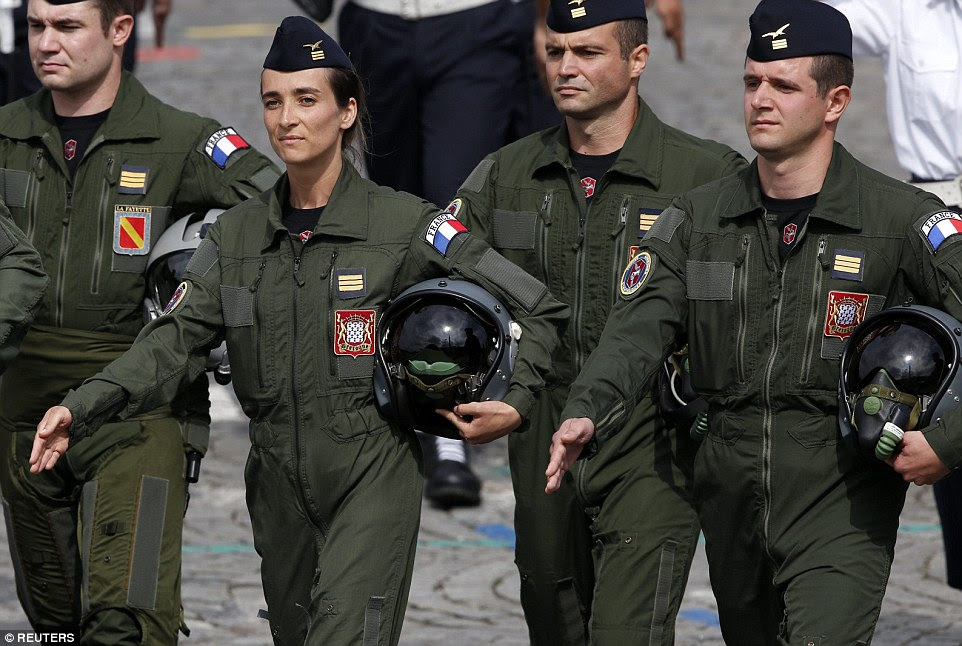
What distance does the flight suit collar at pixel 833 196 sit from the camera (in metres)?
5.46

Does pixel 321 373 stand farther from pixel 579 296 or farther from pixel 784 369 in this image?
pixel 784 369

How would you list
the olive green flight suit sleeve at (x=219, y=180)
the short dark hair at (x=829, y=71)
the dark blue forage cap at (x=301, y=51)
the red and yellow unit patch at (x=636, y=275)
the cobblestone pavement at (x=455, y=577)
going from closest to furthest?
1. the short dark hair at (x=829, y=71)
2. the red and yellow unit patch at (x=636, y=275)
3. the dark blue forage cap at (x=301, y=51)
4. the olive green flight suit sleeve at (x=219, y=180)
5. the cobblestone pavement at (x=455, y=577)

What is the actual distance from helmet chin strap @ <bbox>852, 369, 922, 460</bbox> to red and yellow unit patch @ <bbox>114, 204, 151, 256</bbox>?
2.58 metres

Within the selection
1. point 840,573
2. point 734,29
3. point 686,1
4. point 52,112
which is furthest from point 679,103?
point 840,573

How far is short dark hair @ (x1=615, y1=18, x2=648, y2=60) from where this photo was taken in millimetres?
6422

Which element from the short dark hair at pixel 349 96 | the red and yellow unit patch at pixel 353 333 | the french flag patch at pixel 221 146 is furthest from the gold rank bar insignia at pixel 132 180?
the red and yellow unit patch at pixel 353 333

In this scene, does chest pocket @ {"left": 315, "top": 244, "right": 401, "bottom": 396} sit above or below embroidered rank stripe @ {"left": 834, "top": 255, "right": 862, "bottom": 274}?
below

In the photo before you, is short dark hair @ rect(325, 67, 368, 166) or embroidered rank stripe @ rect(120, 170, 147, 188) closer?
short dark hair @ rect(325, 67, 368, 166)

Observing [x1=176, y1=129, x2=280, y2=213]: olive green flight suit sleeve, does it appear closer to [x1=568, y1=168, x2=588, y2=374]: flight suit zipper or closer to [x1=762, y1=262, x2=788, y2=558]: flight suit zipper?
[x1=568, y1=168, x2=588, y2=374]: flight suit zipper

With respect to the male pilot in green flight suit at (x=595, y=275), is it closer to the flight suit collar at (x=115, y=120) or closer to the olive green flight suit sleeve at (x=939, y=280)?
the olive green flight suit sleeve at (x=939, y=280)

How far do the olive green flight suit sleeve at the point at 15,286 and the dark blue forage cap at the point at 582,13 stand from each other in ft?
6.10

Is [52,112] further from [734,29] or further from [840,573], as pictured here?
[734,29]

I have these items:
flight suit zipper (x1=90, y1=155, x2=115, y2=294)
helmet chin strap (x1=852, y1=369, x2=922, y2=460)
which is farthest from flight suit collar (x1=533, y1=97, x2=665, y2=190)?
flight suit zipper (x1=90, y1=155, x2=115, y2=294)

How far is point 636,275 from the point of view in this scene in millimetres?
5719
